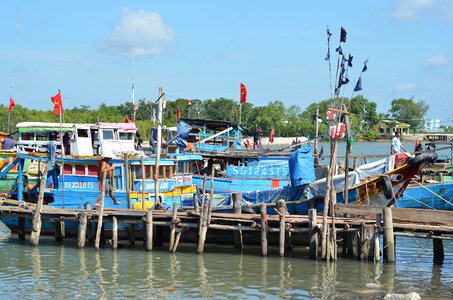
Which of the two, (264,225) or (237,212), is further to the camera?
(237,212)

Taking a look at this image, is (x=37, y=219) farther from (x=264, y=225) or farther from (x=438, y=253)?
(x=438, y=253)

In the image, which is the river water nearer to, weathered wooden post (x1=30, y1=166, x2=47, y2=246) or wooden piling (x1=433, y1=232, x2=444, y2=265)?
wooden piling (x1=433, y1=232, x2=444, y2=265)

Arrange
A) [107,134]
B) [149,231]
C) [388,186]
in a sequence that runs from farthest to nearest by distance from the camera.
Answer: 1. [107,134]
2. [388,186]
3. [149,231]

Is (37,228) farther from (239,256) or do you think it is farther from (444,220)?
A: (444,220)

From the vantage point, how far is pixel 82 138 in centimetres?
2862

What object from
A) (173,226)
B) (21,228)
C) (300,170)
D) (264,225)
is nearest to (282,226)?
(264,225)

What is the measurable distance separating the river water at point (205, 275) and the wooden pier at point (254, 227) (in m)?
0.38

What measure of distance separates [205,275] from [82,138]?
1103cm

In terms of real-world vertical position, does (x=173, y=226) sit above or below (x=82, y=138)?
below

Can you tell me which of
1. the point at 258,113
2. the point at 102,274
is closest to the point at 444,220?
the point at 102,274

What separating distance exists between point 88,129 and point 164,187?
3.86 metres

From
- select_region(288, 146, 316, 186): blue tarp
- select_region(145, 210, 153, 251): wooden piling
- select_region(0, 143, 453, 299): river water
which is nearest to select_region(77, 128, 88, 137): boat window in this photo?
select_region(0, 143, 453, 299): river water

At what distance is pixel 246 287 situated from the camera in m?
18.1

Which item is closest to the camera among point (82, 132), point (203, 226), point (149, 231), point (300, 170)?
point (203, 226)
